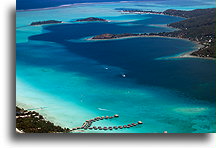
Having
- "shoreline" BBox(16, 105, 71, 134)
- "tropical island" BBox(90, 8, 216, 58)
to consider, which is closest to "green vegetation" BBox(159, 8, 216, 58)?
"tropical island" BBox(90, 8, 216, 58)

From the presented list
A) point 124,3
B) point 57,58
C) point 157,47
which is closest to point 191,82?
point 124,3

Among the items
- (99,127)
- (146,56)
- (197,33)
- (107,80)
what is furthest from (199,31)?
(99,127)

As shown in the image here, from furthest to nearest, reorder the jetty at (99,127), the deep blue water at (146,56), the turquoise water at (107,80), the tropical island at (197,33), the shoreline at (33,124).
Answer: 1. the tropical island at (197,33)
2. the deep blue water at (146,56)
3. the turquoise water at (107,80)
4. the jetty at (99,127)
5. the shoreline at (33,124)

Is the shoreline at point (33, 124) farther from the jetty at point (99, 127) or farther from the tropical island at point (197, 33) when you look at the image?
the tropical island at point (197, 33)

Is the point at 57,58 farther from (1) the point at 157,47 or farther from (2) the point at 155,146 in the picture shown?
(2) the point at 155,146

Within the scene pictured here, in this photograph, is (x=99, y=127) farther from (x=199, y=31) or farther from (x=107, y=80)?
(x=199, y=31)

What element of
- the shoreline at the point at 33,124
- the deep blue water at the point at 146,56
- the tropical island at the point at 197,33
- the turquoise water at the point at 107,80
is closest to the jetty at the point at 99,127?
the turquoise water at the point at 107,80
